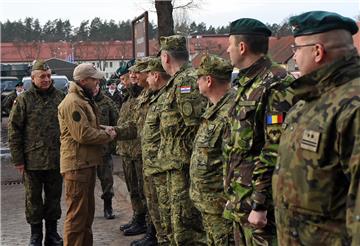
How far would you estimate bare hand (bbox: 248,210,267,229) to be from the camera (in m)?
3.24

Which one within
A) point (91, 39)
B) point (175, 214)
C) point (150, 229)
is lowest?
point (150, 229)

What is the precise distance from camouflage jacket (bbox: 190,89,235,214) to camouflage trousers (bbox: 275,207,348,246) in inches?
57.9

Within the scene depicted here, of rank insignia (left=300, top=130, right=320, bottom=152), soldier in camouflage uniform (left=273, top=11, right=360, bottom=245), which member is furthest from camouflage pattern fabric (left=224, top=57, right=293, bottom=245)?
rank insignia (left=300, top=130, right=320, bottom=152)

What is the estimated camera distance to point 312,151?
2.50m

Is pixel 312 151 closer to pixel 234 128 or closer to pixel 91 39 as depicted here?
pixel 234 128

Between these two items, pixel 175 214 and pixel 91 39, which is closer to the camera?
pixel 175 214

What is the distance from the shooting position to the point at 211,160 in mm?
4215

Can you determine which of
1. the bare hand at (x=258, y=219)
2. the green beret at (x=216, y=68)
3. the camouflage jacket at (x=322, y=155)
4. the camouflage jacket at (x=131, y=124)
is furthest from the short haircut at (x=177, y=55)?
the camouflage jacket at (x=322, y=155)

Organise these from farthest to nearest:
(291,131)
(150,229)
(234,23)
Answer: (150,229) → (234,23) → (291,131)

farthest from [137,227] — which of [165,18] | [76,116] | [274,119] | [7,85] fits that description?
[7,85]

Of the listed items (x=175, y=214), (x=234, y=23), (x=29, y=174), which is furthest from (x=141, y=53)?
(x=234, y=23)

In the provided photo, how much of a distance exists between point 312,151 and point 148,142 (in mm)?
3324

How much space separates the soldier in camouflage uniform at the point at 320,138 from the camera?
2.41 m

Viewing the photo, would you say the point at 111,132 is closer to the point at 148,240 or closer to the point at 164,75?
the point at 164,75
